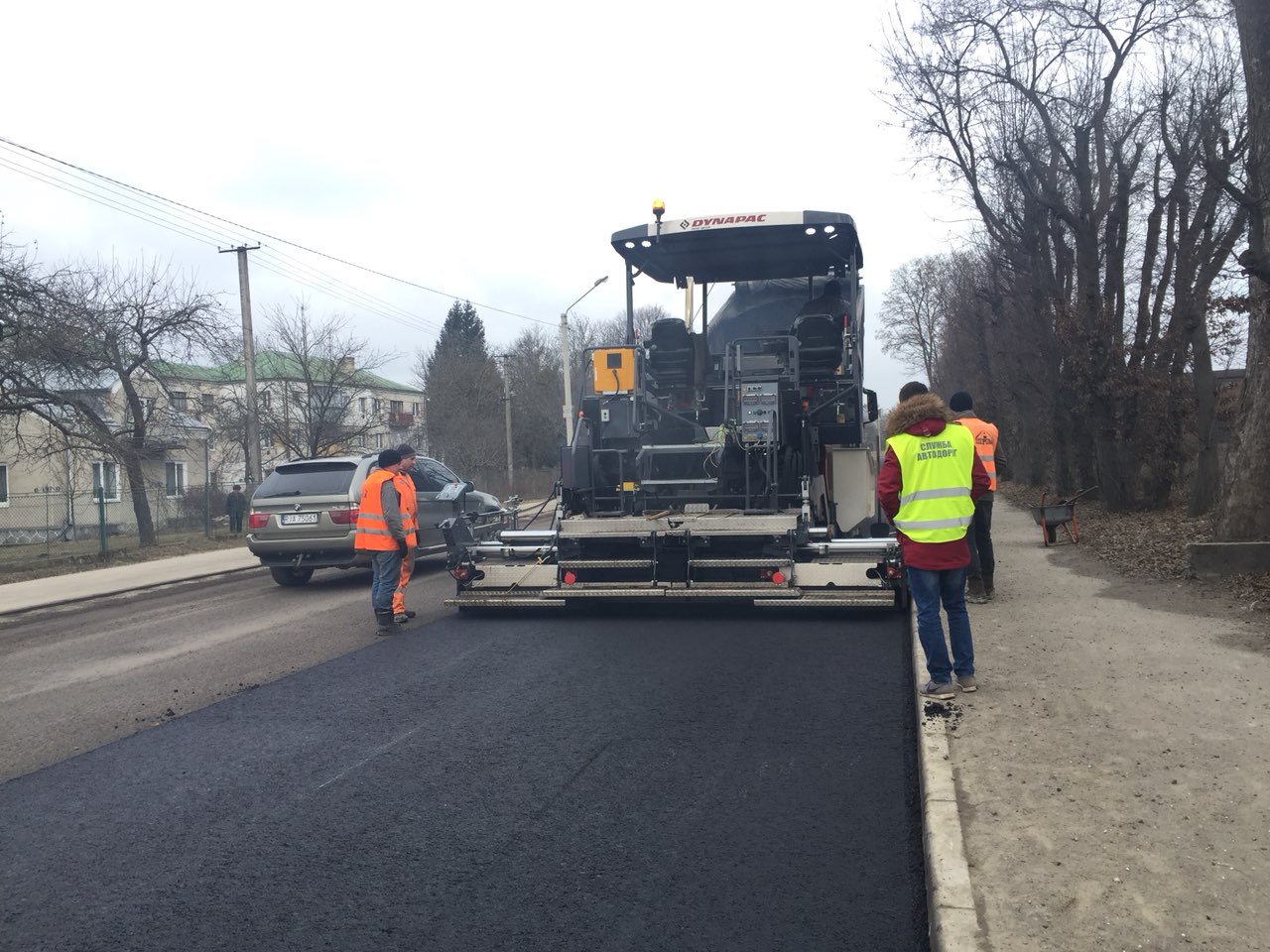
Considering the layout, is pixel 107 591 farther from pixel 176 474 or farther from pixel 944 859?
pixel 176 474

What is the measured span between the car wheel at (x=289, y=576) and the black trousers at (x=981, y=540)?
28.6 feet

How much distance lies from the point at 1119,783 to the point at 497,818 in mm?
2640

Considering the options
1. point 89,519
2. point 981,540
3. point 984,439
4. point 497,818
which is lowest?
point 497,818

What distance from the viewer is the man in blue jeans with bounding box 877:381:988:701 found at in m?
6.05

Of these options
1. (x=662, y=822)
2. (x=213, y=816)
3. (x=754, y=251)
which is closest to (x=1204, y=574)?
(x=754, y=251)

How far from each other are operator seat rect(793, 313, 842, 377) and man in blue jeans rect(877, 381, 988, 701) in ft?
13.0

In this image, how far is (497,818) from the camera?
470 centimetres

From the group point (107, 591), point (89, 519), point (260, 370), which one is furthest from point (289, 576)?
point (260, 370)

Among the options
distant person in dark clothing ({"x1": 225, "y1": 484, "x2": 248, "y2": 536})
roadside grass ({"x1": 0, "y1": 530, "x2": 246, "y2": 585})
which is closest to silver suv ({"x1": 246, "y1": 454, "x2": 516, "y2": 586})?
roadside grass ({"x1": 0, "y1": 530, "x2": 246, "y2": 585})

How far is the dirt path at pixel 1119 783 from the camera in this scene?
132 inches

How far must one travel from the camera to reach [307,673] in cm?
793

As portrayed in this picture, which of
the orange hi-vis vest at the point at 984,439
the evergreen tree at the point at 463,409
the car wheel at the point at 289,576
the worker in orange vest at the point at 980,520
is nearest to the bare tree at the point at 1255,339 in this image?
the worker in orange vest at the point at 980,520

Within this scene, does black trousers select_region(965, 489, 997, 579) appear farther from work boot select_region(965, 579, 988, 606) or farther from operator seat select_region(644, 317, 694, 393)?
operator seat select_region(644, 317, 694, 393)

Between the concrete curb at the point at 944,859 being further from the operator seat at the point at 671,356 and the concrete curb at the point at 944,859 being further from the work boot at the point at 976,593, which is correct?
the operator seat at the point at 671,356
